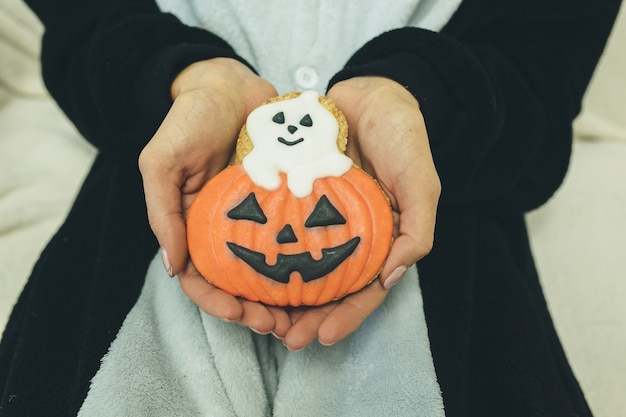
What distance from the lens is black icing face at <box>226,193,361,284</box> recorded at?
1.71ft

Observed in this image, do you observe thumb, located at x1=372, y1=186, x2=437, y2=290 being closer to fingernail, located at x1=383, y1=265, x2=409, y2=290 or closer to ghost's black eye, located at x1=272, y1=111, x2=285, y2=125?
fingernail, located at x1=383, y1=265, x2=409, y2=290

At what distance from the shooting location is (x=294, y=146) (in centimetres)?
57

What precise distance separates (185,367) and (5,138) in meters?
0.67

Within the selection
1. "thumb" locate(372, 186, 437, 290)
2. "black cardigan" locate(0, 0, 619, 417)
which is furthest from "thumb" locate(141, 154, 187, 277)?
"thumb" locate(372, 186, 437, 290)

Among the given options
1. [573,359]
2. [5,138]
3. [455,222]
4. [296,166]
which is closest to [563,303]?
[573,359]

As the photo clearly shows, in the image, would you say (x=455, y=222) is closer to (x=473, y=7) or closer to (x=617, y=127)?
(x=473, y=7)

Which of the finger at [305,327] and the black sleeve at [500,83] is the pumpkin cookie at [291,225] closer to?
the finger at [305,327]

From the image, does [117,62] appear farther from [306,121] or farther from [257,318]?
[257,318]

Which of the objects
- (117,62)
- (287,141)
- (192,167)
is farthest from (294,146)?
(117,62)

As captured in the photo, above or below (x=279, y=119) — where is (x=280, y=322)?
below

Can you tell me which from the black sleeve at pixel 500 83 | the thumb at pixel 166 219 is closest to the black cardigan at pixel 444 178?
the black sleeve at pixel 500 83

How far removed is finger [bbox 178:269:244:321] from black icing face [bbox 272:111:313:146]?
0.55 feet

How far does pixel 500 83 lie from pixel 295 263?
0.39 m

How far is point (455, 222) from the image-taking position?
684 millimetres
